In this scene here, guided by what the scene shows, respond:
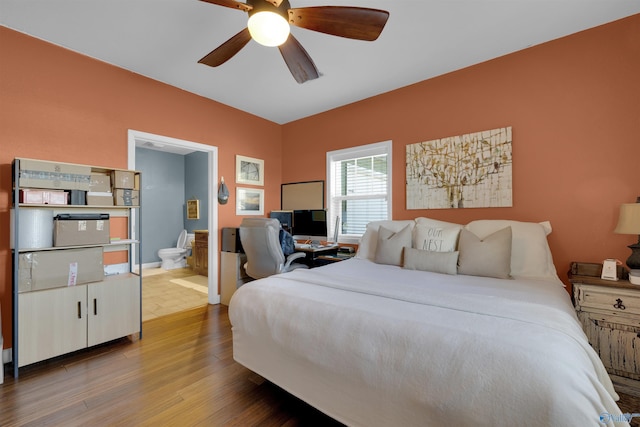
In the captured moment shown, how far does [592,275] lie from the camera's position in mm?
2217

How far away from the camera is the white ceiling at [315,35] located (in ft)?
6.71

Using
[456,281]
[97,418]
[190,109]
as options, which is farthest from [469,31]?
[97,418]

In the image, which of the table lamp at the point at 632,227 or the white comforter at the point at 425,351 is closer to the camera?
the white comforter at the point at 425,351

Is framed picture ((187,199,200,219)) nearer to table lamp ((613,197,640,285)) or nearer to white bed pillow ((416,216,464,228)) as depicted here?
white bed pillow ((416,216,464,228))

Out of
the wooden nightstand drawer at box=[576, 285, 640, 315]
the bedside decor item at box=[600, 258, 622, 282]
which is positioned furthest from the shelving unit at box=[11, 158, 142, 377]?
the bedside decor item at box=[600, 258, 622, 282]

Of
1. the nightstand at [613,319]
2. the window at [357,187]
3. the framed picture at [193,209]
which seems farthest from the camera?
the framed picture at [193,209]

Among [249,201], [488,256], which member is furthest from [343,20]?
[249,201]

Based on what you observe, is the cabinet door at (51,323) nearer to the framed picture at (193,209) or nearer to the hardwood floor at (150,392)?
the hardwood floor at (150,392)

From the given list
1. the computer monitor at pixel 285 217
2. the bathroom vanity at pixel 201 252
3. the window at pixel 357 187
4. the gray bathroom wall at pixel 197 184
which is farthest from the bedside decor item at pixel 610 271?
the gray bathroom wall at pixel 197 184

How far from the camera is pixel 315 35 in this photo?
7.70 feet

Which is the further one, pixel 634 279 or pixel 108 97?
pixel 108 97

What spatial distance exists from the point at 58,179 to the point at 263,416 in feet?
7.98

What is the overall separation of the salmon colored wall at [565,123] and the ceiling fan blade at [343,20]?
1723mm

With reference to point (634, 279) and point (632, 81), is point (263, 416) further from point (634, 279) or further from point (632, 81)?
point (632, 81)
